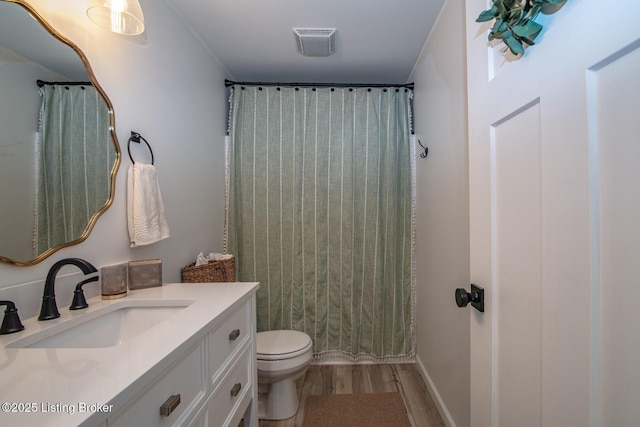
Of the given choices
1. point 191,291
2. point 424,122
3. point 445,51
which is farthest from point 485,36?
point 191,291

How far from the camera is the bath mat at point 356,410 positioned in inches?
59.0

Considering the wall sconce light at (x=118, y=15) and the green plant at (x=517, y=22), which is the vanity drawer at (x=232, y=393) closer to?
the green plant at (x=517, y=22)

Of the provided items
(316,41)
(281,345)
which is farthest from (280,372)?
(316,41)

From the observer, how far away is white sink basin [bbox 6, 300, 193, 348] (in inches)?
29.1

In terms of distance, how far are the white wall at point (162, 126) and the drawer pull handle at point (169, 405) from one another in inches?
22.3

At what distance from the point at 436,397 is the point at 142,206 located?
196cm

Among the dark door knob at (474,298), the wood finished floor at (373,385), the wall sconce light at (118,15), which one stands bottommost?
the wood finished floor at (373,385)

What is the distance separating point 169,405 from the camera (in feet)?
2.02

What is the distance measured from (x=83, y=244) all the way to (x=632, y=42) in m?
1.50

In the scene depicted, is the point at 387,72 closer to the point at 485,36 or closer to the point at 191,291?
the point at 485,36

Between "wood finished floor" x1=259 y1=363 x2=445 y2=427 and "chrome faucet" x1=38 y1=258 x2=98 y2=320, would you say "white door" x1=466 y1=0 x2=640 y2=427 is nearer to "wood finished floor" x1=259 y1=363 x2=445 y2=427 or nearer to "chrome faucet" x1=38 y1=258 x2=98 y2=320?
"wood finished floor" x1=259 y1=363 x2=445 y2=427

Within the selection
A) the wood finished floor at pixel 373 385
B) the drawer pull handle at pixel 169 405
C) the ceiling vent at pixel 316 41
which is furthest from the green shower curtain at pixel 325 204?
the drawer pull handle at pixel 169 405

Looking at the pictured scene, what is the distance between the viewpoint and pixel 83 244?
3.16 feet

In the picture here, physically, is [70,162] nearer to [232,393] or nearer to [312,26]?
[232,393]
